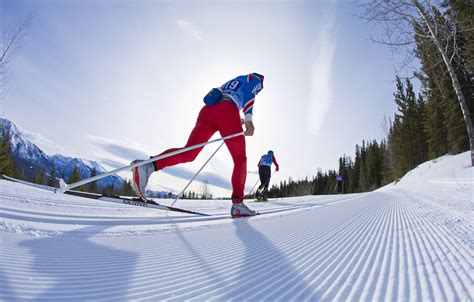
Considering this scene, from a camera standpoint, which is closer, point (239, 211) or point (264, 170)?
point (239, 211)

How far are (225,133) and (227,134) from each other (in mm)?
26

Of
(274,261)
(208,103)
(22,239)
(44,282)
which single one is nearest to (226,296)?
(274,261)

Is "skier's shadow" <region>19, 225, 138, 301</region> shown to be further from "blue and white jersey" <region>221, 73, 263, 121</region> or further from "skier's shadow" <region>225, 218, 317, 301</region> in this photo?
"blue and white jersey" <region>221, 73, 263, 121</region>

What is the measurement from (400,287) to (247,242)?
0.67 metres

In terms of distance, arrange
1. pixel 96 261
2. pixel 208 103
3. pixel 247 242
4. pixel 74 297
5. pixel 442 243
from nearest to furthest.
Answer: pixel 74 297
pixel 96 261
pixel 442 243
pixel 247 242
pixel 208 103

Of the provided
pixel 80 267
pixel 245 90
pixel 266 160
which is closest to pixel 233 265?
pixel 80 267

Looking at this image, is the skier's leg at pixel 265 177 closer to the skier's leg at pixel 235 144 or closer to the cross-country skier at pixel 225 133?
the cross-country skier at pixel 225 133

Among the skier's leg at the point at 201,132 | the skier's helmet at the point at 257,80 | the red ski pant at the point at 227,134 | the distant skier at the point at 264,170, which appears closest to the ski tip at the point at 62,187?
the red ski pant at the point at 227,134

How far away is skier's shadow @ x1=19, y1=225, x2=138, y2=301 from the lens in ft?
1.77

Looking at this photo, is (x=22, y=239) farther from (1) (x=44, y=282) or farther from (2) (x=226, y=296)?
(2) (x=226, y=296)

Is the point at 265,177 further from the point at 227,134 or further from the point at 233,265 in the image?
the point at 233,265

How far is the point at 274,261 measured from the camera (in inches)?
32.4

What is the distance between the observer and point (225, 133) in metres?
2.59

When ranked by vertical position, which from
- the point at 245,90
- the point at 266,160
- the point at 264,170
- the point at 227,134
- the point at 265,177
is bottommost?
the point at 265,177
